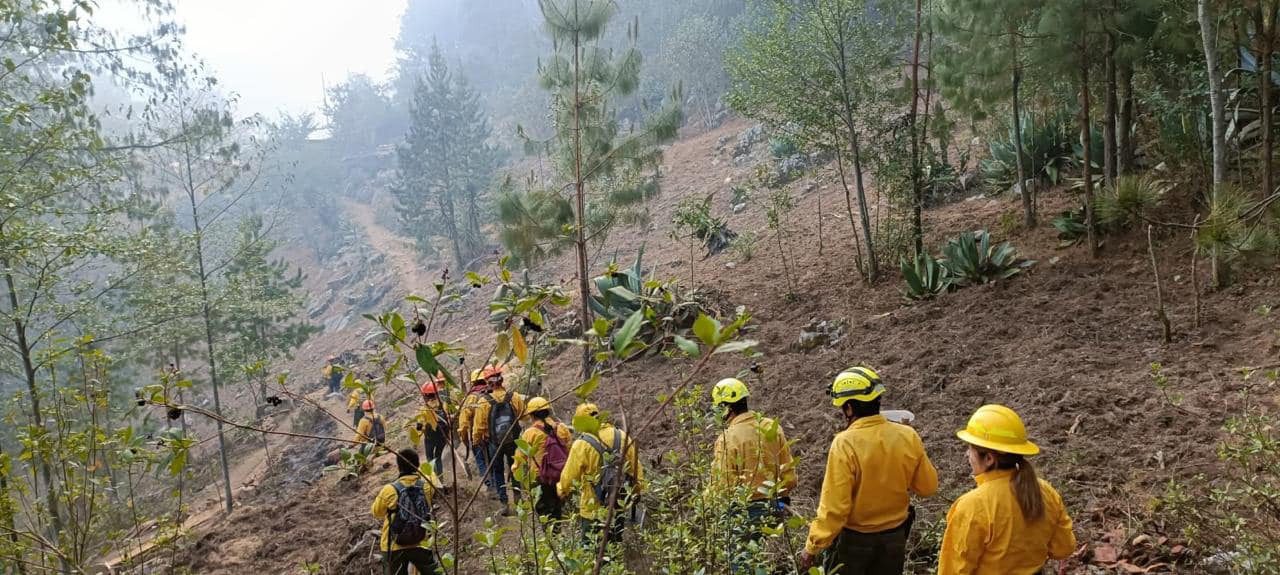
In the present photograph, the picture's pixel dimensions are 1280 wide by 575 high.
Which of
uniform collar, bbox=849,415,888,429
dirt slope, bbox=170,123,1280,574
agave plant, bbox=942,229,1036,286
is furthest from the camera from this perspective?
agave plant, bbox=942,229,1036,286

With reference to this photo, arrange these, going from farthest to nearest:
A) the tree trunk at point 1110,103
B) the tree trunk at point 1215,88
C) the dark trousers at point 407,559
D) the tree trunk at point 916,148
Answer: the tree trunk at point 916,148
the tree trunk at point 1110,103
the tree trunk at point 1215,88
the dark trousers at point 407,559

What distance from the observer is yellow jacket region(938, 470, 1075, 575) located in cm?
243

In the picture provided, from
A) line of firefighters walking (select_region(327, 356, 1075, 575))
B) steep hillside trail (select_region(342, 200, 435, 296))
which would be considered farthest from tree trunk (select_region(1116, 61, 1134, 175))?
steep hillside trail (select_region(342, 200, 435, 296))

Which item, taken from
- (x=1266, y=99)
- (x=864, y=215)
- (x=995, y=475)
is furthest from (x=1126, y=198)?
(x=995, y=475)

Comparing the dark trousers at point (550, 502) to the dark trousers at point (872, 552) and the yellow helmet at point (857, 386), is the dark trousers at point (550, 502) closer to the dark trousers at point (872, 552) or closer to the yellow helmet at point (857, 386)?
the dark trousers at point (872, 552)

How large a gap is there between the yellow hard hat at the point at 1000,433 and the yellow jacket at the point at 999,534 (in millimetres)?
123

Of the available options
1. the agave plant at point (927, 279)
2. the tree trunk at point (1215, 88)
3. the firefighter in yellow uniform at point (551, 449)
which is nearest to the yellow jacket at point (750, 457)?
the firefighter in yellow uniform at point (551, 449)

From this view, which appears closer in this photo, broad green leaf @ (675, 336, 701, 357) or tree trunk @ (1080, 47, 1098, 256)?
broad green leaf @ (675, 336, 701, 357)

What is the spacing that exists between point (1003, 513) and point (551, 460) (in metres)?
3.19

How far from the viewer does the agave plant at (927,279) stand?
8.55m

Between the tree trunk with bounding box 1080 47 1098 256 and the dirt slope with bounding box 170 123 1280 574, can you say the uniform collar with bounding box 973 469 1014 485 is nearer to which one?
the dirt slope with bounding box 170 123 1280 574

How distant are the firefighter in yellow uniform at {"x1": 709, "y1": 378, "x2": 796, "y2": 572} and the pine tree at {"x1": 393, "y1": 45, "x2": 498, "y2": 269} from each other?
30.8 metres

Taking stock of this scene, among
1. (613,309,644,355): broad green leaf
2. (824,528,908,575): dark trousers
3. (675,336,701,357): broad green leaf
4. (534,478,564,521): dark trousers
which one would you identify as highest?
(613,309,644,355): broad green leaf

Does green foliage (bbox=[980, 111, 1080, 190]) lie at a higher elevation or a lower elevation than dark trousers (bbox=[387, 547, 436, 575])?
higher
